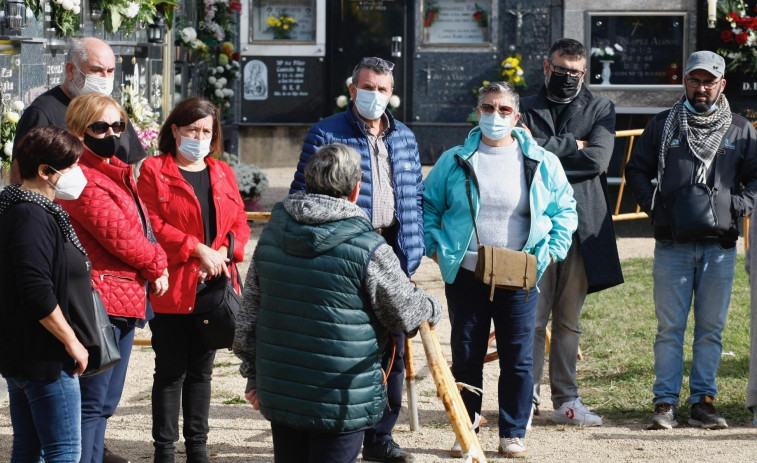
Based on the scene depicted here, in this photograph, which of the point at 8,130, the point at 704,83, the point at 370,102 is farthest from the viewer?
the point at 8,130

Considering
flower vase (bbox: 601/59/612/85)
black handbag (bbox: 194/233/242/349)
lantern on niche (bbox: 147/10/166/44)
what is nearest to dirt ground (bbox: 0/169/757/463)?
black handbag (bbox: 194/233/242/349)

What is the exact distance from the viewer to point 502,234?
18.3 ft

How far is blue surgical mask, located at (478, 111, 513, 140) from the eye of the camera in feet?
18.2

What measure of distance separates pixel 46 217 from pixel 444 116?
1328 centimetres

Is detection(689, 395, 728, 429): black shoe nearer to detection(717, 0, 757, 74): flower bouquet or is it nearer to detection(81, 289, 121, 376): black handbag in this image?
detection(81, 289, 121, 376): black handbag

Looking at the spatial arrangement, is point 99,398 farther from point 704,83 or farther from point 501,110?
point 704,83

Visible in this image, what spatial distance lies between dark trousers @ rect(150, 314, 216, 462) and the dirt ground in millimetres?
362

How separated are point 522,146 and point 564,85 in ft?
2.35

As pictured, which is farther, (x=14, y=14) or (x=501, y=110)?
(x=14, y=14)

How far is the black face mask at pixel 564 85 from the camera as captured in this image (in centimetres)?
619

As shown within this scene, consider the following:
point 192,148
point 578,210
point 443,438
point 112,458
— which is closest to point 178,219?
point 192,148

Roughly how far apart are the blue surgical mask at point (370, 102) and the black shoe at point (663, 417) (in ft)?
7.08

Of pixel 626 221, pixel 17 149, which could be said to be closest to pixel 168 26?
pixel 626 221

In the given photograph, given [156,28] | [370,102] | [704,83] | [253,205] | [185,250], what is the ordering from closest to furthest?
[185,250], [370,102], [704,83], [156,28], [253,205]
